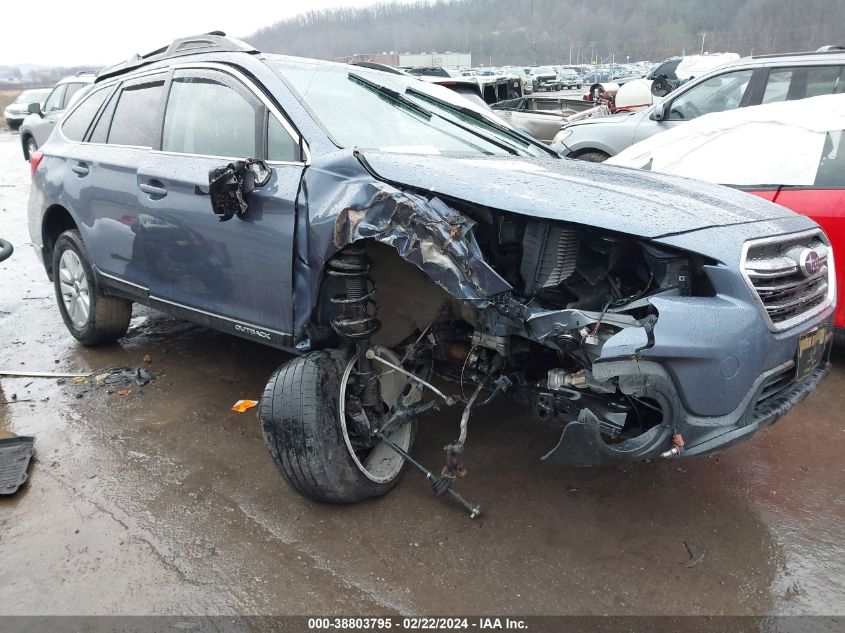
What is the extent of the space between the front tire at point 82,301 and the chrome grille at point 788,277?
12.6ft

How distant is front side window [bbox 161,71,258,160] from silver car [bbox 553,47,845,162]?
4392 millimetres

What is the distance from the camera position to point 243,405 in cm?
376

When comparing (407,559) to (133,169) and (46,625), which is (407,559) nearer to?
(46,625)

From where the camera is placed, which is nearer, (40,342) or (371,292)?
(371,292)

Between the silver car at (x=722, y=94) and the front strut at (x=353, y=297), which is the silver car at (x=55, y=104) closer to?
the silver car at (x=722, y=94)

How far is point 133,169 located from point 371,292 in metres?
1.91

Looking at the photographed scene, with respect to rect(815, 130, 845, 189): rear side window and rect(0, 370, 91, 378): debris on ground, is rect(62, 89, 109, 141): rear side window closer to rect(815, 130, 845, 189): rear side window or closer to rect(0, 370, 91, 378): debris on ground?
rect(0, 370, 91, 378): debris on ground

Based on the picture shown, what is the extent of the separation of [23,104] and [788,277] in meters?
25.8

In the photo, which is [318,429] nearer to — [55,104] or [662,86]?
[662,86]

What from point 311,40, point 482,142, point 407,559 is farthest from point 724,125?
point 311,40

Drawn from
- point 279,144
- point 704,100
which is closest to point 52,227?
point 279,144

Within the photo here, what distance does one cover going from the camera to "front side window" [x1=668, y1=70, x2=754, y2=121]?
597 cm

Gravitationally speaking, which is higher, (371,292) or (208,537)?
(371,292)

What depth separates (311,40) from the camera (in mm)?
9242
